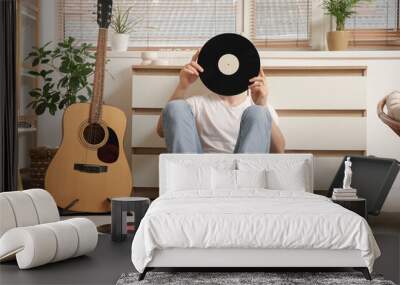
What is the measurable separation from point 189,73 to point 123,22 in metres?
1.16

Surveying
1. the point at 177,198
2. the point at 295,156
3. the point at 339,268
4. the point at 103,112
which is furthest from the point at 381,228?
the point at 103,112

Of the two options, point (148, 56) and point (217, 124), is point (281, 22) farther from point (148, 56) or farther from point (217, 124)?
point (217, 124)

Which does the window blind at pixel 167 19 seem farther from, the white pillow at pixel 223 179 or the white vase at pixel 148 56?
the white pillow at pixel 223 179

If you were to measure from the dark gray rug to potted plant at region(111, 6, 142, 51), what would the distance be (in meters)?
2.94

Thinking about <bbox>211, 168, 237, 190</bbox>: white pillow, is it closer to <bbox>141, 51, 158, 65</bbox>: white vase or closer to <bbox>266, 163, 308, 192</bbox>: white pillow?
<bbox>266, 163, 308, 192</bbox>: white pillow

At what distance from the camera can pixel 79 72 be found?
553 cm

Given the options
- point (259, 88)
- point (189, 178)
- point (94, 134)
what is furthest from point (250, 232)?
point (94, 134)

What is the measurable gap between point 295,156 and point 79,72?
1977mm

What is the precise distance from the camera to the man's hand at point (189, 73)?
5.11m

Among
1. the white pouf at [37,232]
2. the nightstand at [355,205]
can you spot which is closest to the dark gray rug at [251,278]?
the white pouf at [37,232]

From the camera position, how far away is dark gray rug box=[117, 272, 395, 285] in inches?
121

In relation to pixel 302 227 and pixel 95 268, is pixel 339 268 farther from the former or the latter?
pixel 95 268

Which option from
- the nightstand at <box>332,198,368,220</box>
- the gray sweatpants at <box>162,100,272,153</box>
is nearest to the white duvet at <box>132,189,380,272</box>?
the nightstand at <box>332,198,368,220</box>

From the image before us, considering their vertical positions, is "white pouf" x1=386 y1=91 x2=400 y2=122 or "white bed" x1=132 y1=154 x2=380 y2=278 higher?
"white pouf" x1=386 y1=91 x2=400 y2=122
